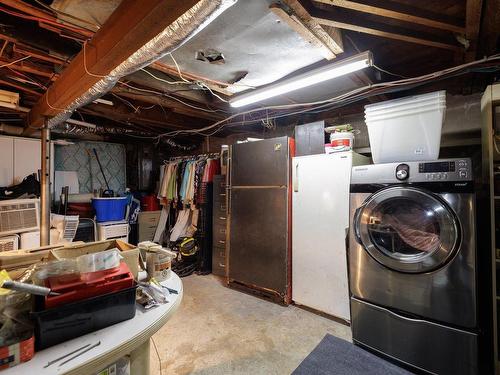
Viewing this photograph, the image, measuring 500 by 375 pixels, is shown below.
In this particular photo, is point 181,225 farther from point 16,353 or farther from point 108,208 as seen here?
point 16,353

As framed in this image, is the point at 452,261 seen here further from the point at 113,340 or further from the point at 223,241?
the point at 223,241

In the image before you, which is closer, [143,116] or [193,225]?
[143,116]

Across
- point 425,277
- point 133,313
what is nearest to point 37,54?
point 133,313

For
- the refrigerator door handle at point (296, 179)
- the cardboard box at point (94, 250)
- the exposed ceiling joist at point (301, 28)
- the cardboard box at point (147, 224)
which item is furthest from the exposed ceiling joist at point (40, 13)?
the cardboard box at point (147, 224)

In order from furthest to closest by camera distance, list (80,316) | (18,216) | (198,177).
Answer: (198,177) < (18,216) < (80,316)

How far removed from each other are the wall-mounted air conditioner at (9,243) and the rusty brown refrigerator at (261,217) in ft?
8.27

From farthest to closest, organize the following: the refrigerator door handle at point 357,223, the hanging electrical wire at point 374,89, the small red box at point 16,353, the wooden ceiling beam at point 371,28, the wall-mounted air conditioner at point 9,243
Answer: the wall-mounted air conditioner at point 9,243 → the refrigerator door handle at point 357,223 → the hanging electrical wire at point 374,89 → the wooden ceiling beam at point 371,28 → the small red box at point 16,353

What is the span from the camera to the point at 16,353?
674 millimetres

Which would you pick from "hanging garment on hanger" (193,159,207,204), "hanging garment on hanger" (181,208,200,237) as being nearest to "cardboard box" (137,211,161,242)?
"hanging garment on hanger" (181,208,200,237)

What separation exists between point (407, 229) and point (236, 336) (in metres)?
1.64

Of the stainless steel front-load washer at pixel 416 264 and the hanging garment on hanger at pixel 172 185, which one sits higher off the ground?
the hanging garment on hanger at pixel 172 185

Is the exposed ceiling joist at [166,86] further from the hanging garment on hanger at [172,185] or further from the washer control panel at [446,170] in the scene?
the washer control panel at [446,170]

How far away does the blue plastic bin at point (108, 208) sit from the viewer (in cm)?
382

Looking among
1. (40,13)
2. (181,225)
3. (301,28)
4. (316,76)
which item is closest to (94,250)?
(40,13)
